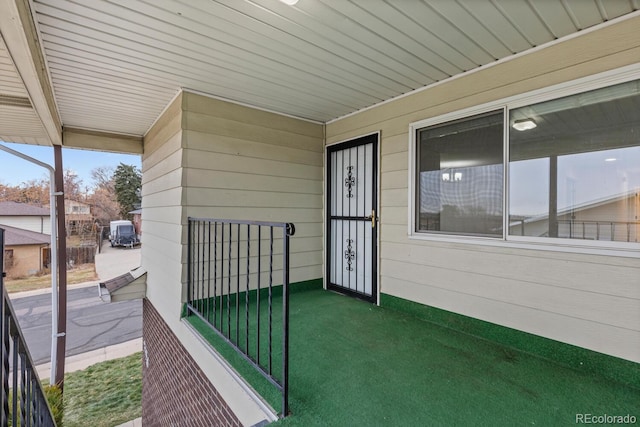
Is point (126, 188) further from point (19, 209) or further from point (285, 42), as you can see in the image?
point (285, 42)

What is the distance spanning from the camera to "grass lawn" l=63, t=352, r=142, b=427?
549 centimetres

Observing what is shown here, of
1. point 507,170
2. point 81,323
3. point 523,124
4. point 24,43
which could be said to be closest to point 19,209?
point 24,43

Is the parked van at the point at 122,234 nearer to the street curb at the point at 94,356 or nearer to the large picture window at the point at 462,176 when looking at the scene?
the street curb at the point at 94,356

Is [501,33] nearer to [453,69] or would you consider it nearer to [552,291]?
[453,69]

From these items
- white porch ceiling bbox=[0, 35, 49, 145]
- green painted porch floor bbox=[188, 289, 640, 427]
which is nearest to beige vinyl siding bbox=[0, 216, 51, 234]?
white porch ceiling bbox=[0, 35, 49, 145]

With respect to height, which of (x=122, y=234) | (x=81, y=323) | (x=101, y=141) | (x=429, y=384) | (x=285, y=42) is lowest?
(x=81, y=323)

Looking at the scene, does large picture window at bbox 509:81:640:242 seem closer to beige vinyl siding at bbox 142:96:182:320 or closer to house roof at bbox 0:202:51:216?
beige vinyl siding at bbox 142:96:182:320

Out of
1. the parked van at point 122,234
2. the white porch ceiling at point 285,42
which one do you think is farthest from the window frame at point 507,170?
the parked van at point 122,234

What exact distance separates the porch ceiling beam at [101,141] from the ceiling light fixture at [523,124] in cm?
536

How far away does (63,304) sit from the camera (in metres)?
4.40

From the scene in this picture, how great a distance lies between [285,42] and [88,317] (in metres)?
11.2

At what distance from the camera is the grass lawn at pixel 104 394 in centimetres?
549

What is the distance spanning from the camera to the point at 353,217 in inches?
146

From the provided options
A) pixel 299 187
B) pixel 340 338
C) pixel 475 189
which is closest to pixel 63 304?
pixel 299 187
